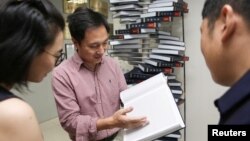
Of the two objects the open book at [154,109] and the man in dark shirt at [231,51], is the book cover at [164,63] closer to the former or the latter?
the open book at [154,109]

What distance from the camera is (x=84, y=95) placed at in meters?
1.54

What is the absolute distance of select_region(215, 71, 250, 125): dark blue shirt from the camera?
601 mm

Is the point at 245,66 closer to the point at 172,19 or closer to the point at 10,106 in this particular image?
the point at 10,106

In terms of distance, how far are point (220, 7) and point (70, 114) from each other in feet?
3.25

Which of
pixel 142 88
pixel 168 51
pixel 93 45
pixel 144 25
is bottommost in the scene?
pixel 142 88

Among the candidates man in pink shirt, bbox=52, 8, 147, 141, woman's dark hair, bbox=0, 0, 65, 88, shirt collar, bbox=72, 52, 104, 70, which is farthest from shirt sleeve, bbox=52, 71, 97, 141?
Answer: woman's dark hair, bbox=0, 0, 65, 88

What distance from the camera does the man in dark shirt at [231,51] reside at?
64 centimetres

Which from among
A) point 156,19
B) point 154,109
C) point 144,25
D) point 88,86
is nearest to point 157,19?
point 156,19

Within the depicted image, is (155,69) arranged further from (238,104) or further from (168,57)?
(238,104)

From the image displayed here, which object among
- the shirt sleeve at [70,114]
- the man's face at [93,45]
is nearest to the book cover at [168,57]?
the man's face at [93,45]

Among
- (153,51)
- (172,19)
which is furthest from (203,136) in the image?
(172,19)

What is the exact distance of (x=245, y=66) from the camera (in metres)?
0.67

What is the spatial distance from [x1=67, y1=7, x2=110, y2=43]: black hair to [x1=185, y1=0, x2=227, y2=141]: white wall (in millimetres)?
1091

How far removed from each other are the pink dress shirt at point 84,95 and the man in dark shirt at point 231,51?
0.87 m
